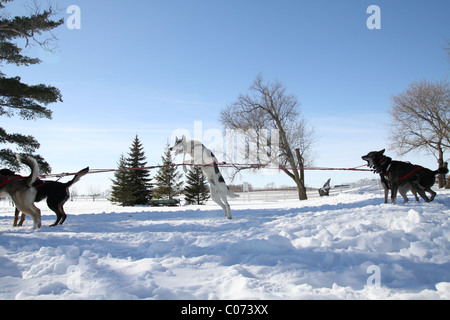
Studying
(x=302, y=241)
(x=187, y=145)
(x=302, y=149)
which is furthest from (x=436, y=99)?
(x=302, y=241)

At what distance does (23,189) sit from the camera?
6270 millimetres

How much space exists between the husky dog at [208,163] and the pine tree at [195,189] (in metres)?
27.7

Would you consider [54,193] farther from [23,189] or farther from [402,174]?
[402,174]

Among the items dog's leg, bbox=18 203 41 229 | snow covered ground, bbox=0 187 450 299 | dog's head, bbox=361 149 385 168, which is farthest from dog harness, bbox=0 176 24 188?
dog's head, bbox=361 149 385 168

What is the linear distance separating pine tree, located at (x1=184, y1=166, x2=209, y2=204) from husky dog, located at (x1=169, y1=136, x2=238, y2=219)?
91.0 feet

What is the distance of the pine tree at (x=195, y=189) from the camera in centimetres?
3625

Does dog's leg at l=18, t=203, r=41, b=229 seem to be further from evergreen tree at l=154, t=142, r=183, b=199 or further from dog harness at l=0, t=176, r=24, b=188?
evergreen tree at l=154, t=142, r=183, b=199

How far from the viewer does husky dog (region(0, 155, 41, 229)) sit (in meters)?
6.21

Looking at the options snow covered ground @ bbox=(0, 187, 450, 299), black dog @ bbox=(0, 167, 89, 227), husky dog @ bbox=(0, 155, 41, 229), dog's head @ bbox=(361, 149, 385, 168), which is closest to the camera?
snow covered ground @ bbox=(0, 187, 450, 299)

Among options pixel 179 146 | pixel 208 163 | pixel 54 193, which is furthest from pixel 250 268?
pixel 54 193

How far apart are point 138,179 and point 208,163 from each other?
2775cm

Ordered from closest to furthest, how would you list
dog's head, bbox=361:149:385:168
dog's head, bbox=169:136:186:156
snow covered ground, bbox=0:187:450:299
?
snow covered ground, bbox=0:187:450:299 < dog's head, bbox=361:149:385:168 < dog's head, bbox=169:136:186:156

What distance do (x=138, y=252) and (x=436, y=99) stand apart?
102 feet
